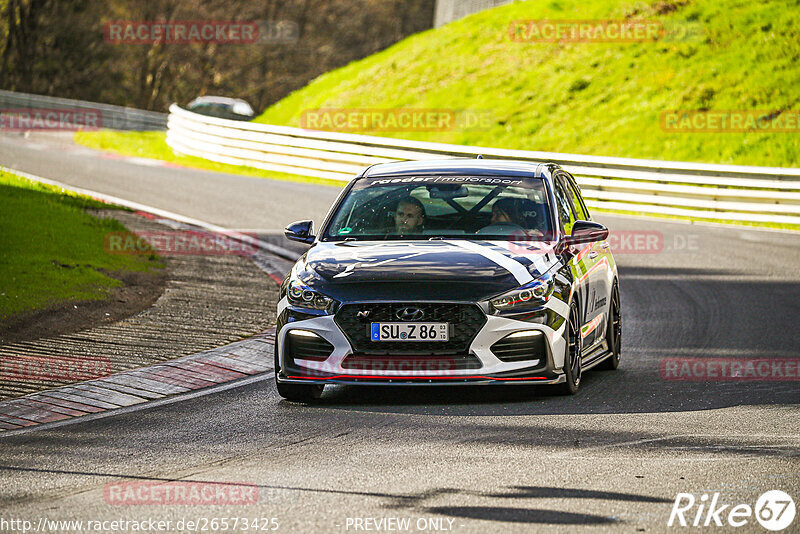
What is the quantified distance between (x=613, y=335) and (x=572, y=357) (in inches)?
61.1

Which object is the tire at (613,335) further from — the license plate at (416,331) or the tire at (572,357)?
the license plate at (416,331)

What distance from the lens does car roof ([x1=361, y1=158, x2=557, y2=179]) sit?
1016cm

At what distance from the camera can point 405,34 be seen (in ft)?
240

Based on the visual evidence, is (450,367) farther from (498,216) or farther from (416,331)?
(498,216)

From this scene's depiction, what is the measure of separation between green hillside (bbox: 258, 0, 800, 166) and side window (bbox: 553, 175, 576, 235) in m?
19.7

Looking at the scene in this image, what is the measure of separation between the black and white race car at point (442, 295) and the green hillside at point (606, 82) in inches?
819

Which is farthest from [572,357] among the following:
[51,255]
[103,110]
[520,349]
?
[103,110]

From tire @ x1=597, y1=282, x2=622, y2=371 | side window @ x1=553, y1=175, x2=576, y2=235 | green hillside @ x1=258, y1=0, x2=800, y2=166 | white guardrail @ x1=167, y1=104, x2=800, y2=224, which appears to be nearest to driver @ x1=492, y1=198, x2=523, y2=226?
side window @ x1=553, y1=175, x2=576, y2=235

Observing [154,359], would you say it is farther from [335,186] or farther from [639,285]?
[335,186]

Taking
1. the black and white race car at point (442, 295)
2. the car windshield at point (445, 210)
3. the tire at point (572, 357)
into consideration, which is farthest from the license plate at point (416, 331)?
the car windshield at point (445, 210)

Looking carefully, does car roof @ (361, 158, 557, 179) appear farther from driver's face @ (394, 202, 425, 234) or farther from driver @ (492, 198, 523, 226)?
driver's face @ (394, 202, 425, 234)

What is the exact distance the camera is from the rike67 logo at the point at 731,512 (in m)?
5.75

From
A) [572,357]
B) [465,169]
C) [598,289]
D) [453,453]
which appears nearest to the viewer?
[453,453]

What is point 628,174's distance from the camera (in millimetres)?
25594
